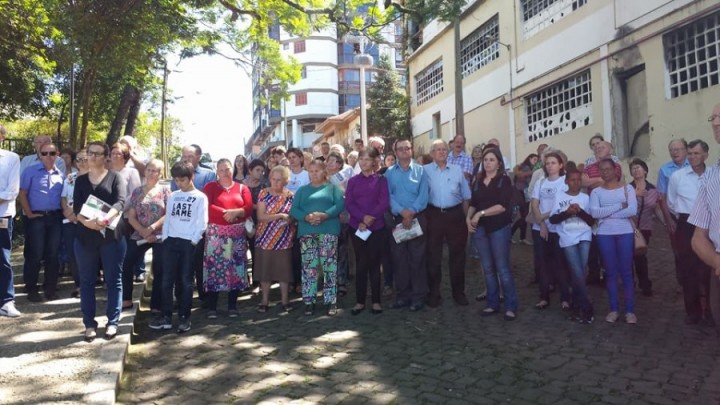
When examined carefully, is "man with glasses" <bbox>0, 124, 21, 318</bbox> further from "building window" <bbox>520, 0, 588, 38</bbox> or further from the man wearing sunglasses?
"building window" <bbox>520, 0, 588, 38</bbox>

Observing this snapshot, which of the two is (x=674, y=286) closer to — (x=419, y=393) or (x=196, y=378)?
(x=419, y=393)

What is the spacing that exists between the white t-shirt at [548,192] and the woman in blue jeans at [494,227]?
388 mm

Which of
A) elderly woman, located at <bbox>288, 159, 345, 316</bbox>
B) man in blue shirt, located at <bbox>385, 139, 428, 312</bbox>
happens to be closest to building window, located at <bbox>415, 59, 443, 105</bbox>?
man in blue shirt, located at <bbox>385, 139, 428, 312</bbox>

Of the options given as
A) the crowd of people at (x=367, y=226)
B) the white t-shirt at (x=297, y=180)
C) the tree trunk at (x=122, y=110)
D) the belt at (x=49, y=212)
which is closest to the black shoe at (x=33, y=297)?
the crowd of people at (x=367, y=226)

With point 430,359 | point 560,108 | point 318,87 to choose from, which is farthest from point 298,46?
point 430,359

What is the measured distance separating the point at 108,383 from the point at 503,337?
3.53 m

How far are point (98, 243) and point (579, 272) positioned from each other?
478 cm

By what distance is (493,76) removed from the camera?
19953mm

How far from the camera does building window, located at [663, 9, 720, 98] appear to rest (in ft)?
36.5

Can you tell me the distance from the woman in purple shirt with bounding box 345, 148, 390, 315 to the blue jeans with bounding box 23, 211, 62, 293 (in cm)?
350

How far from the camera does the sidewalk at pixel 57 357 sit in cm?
420

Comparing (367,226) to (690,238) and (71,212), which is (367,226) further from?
(690,238)

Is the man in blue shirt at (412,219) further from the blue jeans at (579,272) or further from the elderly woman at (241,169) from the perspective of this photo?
the elderly woman at (241,169)

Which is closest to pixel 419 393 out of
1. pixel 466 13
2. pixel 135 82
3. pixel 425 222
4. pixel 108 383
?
pixel 108 383
